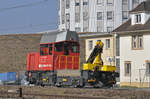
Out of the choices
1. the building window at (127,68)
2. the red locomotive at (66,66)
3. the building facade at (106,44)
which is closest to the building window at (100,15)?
the building facade at (106,44)

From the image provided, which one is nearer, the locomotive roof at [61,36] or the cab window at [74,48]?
the locomotive roof at [61,36]

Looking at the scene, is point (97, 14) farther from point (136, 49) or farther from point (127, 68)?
point (136, 49)

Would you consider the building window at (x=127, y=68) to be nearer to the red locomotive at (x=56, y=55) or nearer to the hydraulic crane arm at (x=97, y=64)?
the red locomotive at (x=56, y=55)

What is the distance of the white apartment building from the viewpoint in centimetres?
8344

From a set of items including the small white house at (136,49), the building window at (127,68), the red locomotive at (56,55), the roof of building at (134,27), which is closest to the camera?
the red locomotive at (56,55)

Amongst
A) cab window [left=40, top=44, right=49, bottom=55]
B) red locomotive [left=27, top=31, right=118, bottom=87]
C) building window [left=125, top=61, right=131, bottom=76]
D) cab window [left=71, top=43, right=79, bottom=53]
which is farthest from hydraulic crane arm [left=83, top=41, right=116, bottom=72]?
building window [left=125, top=61, right=131, bottom=76]

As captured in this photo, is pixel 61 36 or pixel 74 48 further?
pixel 74 48

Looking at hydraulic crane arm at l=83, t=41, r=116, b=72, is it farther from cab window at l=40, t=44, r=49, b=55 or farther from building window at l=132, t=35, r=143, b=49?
building window at l=132, t=35, r=143, b=49

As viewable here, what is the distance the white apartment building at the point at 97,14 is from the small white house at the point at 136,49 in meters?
36.1

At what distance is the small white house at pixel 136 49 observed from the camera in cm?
4300

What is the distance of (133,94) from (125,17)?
61719 millimetres

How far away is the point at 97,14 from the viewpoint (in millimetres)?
84812

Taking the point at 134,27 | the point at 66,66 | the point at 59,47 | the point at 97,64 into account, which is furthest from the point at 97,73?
the point at 134,27

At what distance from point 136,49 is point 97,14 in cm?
4127
